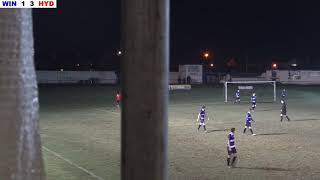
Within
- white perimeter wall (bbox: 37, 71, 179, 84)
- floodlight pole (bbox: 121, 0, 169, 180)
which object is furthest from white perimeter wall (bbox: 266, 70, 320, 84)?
floodlight pole (bbox: 121, 0, 169, 180)

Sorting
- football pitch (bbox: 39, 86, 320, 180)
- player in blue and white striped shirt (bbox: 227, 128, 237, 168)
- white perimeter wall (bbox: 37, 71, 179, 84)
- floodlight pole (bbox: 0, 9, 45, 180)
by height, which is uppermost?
floodlight pole (bbox: 0, 9, 45, 180)

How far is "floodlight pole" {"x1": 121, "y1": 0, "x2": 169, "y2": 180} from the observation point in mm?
3893

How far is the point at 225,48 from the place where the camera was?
354 feet

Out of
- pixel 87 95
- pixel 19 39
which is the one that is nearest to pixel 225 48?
pixel 87 95

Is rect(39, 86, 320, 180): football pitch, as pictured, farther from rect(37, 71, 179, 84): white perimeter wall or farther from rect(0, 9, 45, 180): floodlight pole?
rect(37, 71, 179, 84): white perimeter wall

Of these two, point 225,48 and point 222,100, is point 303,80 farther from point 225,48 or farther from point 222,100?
point 222,100

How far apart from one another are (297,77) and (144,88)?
83.5 m

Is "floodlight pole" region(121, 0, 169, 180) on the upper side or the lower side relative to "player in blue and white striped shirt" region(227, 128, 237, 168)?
upper

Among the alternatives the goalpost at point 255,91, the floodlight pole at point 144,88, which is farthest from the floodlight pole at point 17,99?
the goalpost at point 255,91

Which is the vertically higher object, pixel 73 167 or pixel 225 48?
pixel 225 48

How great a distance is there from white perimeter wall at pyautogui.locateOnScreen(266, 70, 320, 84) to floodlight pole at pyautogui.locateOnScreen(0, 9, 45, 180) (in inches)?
3152

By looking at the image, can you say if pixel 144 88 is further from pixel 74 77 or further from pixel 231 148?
pixel 74 77

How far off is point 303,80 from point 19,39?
83050 millimetres

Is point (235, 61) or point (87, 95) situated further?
point (235, 61)
